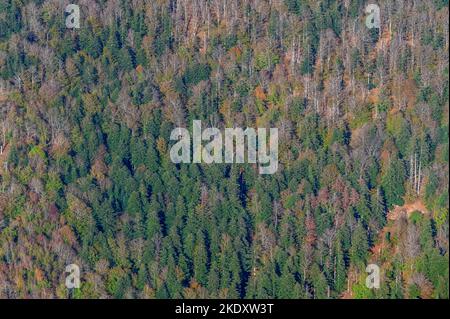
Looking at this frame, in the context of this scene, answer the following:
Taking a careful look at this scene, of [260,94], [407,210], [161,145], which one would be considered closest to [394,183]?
[407,210]

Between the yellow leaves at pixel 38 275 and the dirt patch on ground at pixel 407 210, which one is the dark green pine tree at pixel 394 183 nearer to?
the dirt patch on ground at pixel 407 210

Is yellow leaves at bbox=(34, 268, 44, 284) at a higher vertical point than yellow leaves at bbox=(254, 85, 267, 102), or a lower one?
lower

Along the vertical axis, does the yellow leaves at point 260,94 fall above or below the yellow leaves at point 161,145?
above

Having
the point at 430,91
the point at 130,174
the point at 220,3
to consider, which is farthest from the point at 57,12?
the point at 430,91

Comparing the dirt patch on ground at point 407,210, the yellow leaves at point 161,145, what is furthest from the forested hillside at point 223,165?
the yellow leaves at point 161,145

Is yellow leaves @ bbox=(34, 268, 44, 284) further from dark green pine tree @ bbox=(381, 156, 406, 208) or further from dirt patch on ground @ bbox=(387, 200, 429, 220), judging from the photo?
dark green pine tree @ bbox=(381, 156, 406, 208)

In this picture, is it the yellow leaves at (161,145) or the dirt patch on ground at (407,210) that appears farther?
the yellow leaves at (161,145)

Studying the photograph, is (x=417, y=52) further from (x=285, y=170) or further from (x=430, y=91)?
(x=285, y=170)

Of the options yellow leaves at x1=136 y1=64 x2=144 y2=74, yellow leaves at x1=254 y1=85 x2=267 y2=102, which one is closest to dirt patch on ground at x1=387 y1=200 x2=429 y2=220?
yellow leaves at x1=254 y1=85 x2=267 y2=102
